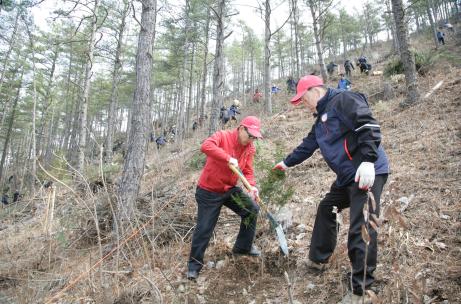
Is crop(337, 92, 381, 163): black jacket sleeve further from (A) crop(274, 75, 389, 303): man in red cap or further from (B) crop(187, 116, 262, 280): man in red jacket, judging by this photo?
(B) crop(187, 116, 262, 280): man in red jacket

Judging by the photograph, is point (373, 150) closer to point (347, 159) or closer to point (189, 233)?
point (347, 159)

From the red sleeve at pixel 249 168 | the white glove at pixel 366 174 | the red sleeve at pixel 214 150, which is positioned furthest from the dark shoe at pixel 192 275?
the white glove at pixel 366 174

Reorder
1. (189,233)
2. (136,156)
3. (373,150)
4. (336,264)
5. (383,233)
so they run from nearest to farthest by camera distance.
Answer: (373,150), (336,264), (383,233), (189,233), (136,156)

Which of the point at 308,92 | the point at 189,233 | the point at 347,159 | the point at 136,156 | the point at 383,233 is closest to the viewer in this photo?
the point at 347,159

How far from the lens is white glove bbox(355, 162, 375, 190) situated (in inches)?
91.7

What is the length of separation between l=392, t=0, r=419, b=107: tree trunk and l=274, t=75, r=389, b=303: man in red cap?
6.98 m

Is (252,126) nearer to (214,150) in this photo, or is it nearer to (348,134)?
(214,150)

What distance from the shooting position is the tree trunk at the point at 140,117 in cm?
509

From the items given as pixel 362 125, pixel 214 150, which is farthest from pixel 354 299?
pixel 214 150

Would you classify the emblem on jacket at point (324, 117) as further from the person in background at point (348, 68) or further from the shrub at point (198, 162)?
the person in background at point (348, 68)

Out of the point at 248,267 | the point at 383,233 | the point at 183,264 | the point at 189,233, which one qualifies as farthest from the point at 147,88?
the point at 383,233

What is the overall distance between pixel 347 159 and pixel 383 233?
142 centimetres

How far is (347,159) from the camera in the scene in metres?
2.61

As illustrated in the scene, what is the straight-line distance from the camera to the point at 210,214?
3.56 meters
